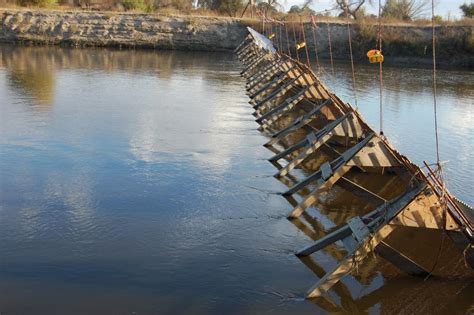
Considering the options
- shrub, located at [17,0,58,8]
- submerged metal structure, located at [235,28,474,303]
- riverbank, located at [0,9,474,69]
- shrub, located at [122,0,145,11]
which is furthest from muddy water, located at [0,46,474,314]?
shrub, located at [122,0,145,11]

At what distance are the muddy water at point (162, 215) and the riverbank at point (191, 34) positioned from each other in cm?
2773

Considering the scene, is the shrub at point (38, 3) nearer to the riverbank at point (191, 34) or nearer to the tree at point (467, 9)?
the riverbank at point (191, 34)

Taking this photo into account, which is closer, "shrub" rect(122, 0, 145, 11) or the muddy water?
the muddy water

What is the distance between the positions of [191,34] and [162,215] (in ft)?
134

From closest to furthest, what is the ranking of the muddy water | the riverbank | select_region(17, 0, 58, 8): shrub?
the muddy water → the riverbank → select_region(17, 0, 58, 8): shrub

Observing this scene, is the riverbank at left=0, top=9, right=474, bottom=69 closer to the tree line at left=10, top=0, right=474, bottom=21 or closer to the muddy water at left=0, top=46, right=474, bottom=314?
the tree line at left=10, top=0, right=474, bottom=21

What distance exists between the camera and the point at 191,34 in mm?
47125

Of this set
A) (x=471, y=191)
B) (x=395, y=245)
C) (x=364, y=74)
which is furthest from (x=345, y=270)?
(x=364, y=74)

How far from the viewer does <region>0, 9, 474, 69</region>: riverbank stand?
43188mm

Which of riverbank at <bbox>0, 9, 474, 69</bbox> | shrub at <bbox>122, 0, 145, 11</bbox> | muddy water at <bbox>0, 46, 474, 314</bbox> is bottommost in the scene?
muddy water at <bbox>0, 46, 474, 314</bbox>

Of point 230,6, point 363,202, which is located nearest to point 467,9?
point 230,6

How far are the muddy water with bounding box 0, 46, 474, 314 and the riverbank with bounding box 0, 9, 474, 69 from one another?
2773 centimetres

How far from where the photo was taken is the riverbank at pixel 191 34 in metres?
43.2

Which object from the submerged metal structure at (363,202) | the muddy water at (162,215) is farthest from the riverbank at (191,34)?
the submerged metal structure at (363,202)
